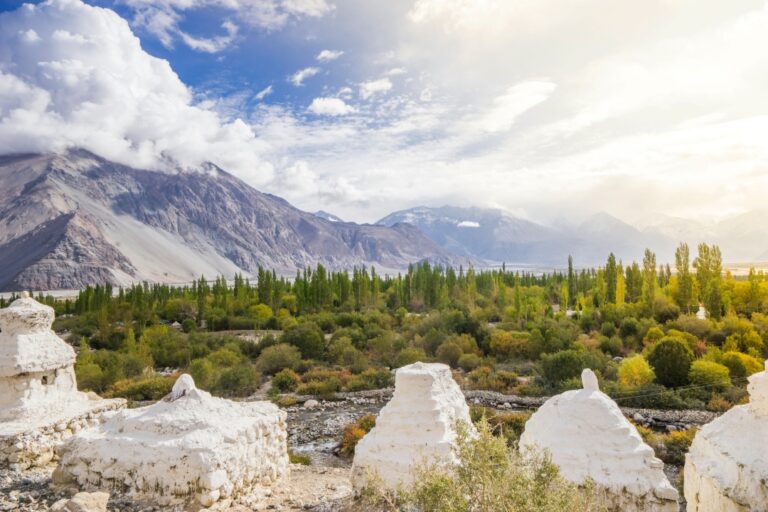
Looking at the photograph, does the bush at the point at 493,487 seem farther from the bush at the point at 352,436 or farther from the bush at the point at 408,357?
the bush at the point at 408,357

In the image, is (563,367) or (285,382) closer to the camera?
(563,367)

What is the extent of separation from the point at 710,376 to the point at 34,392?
22937mm

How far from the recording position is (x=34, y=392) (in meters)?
10.2

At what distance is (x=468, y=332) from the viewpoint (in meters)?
33.6

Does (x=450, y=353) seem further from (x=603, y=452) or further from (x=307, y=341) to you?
(x=603, y=452)

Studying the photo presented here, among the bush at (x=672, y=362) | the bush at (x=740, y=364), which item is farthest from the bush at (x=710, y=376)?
the bush at (x=740, y=364)

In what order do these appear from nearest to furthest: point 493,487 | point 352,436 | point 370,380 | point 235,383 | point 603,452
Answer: point 493,487 < point 603,452 < point 352,436 < point 235,383 < point 370,380

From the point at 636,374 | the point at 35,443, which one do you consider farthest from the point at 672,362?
the point at 35,443

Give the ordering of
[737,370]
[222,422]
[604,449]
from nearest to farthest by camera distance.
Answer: [604,449]
[222,422]
[737,370]

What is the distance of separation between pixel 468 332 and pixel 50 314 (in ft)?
85.6

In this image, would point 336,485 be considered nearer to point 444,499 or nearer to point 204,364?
point 444,499

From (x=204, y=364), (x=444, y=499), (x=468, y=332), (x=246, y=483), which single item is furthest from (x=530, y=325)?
(x=444, y=499)

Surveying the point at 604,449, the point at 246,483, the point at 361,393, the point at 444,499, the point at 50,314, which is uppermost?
the point at 50,314

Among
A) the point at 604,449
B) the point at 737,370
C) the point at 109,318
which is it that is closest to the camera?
the point at 604,449
